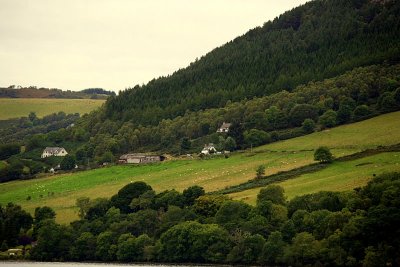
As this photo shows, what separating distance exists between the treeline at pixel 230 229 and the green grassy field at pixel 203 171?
1442 centimetres

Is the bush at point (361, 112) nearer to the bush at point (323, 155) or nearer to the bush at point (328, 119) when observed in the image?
the bush at point (328, 119)

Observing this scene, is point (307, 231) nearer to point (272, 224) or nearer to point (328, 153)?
point (272, 224)

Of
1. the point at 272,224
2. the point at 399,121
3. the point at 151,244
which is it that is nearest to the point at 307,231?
the point at 272,224

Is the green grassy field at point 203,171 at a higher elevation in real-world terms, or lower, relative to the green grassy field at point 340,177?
higher

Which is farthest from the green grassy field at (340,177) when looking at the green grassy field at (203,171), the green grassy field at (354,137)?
the green grassy field at (354,137)

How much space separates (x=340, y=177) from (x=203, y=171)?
127 ft

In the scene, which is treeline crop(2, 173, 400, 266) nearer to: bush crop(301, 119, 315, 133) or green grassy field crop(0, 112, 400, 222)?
green grassy field crop(0, 112, 400, 222)

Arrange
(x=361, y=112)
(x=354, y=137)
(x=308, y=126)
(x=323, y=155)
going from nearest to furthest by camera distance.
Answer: (x=323, y=155) → (x=354, y=137) → (x=361, y=112) → (x=308, y=126)

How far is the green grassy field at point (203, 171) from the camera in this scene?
164750mm

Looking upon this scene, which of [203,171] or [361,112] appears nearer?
[203,171]

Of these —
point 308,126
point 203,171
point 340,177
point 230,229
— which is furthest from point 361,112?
point 230,229

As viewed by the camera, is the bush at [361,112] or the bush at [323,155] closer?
the bush at [323,155]

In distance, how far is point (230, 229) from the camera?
122500 millimetres

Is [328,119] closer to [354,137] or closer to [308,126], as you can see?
[308,126]
